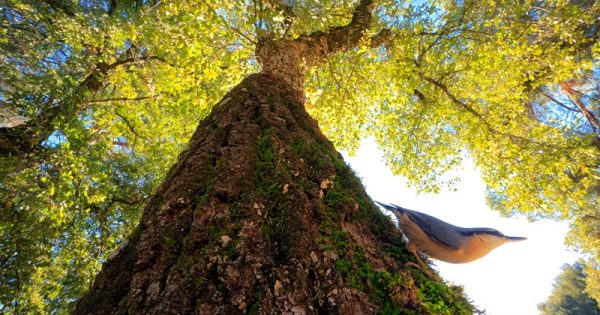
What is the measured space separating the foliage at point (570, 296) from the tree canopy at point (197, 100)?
24974mm

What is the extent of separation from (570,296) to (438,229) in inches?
1601

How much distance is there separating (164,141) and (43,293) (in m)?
5.37

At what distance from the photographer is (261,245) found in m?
1.68

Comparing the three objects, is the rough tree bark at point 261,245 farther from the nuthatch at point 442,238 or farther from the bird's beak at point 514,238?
the bird's beak at point 514,238

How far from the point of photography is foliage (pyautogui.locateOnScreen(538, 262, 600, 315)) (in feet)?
92.3

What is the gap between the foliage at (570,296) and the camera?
92.3 ft

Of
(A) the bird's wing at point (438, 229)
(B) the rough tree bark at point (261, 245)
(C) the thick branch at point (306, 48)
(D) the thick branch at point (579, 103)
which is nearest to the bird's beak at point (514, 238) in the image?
(A) the bird's wing at point (438, 229)

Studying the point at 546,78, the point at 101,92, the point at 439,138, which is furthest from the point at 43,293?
the point at 546,78

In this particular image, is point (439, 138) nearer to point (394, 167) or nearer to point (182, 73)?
point (394, 167)

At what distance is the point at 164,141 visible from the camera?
10352 mm

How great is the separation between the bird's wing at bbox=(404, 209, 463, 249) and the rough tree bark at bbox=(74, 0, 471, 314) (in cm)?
21

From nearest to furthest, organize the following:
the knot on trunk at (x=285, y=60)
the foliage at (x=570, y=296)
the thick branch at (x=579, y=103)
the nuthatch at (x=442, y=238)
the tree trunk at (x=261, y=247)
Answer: the tree trunk at (x=261, y=247) < the nuthatch at (x=442, y=238) < the knot on trunk at (x=285, y=60) < the thick branch at (x=579, y=103) < the foliage at (x=570, y=296)

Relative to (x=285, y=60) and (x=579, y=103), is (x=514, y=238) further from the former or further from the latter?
(x=579, y=103)

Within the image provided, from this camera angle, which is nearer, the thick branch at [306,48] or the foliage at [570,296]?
the thick branch at [306,48]
